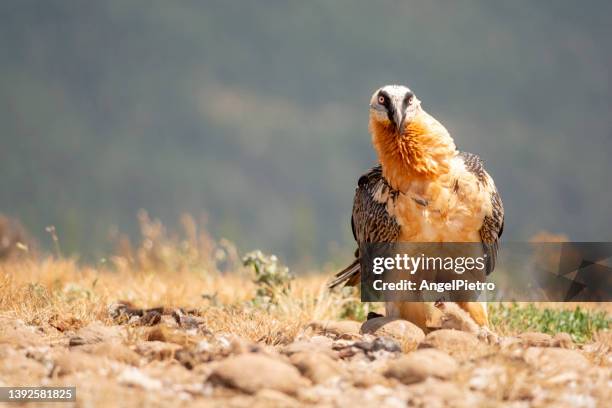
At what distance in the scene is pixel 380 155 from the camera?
5812mm

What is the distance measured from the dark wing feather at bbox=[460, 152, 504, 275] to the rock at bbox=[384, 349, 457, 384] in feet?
7.04

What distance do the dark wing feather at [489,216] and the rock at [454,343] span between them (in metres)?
1.16

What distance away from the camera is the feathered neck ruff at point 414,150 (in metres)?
5.64

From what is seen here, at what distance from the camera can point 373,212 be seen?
19.7ft

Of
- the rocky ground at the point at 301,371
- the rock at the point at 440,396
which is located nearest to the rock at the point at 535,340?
the rocky ground at the point at 301,371

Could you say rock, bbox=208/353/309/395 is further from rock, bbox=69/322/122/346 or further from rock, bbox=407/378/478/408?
rock, bbox=69/322/122/346

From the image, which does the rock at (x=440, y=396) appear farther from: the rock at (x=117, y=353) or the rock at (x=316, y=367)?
the rock at (x=117, y=353)

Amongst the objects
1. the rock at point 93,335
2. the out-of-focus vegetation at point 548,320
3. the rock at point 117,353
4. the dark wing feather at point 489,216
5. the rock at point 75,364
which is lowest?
the rock at point 75,364

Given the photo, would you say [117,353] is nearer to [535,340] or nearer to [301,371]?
[301,371]

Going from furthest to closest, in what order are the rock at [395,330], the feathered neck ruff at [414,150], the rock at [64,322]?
the feathered neck ruff at [414,150] → the rock at [64,322] → the rock at [395,330]

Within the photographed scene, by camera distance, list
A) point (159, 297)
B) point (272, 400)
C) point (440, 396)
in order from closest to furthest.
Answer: point (272, 400)
point (440, 396)
point (159, 297)

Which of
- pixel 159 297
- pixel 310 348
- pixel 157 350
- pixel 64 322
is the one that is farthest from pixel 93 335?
pixel 159 297

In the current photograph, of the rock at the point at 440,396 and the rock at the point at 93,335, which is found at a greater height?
the rock at the point at 93,335

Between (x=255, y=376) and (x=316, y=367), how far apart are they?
0.40m
